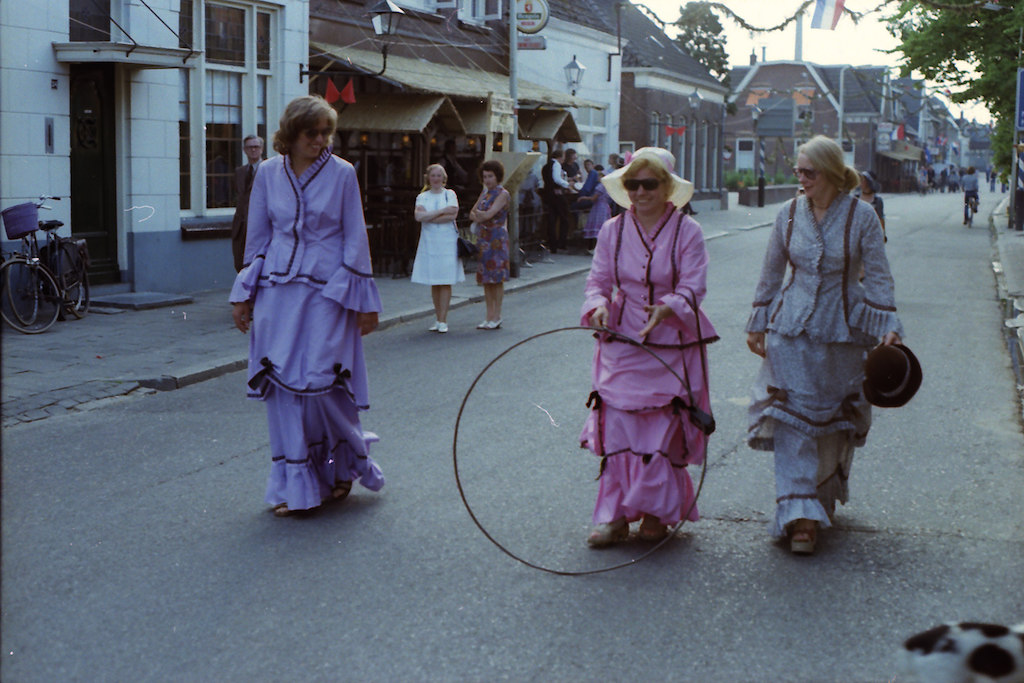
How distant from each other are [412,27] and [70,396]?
13.9 metres

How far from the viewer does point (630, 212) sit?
5297mm

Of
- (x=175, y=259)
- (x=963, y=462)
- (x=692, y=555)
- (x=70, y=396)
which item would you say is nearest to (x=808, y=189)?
(x=692, y=555)

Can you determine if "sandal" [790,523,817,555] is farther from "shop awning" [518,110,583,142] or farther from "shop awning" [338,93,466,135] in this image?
"shop awning" [518,110,583,142]

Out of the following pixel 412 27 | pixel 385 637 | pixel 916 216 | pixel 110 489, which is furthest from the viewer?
pixel 916 216

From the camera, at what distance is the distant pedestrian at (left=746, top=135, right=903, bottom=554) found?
511 cm

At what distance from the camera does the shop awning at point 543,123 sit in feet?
78.0

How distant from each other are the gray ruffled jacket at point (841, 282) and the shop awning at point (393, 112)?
13.3m

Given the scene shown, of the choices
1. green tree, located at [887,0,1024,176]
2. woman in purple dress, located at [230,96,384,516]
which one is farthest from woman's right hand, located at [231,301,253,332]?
green tree, located at [887,0,1024,176]

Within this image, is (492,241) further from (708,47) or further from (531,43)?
(708,47)

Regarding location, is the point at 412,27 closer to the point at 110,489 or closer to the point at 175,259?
the point at 175,259

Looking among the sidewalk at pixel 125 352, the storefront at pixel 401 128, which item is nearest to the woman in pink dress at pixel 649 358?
the sidewalk at pixel 125 352

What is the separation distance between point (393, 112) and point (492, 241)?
6.32m

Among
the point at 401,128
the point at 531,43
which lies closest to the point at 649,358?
the point at 401,128

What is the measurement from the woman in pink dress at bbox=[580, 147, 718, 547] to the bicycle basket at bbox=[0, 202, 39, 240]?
26.8 feet
